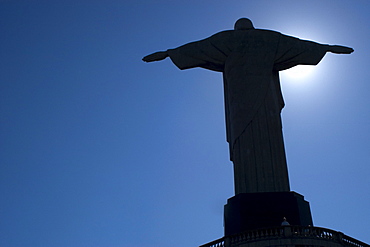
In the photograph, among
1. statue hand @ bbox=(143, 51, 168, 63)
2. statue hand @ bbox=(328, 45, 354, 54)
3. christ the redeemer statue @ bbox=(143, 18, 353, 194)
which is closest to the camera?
christ the redeemer statue @ bbox=(143, 18, 353, 194)

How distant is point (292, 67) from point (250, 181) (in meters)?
7.14

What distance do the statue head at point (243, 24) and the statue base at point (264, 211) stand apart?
9.29m

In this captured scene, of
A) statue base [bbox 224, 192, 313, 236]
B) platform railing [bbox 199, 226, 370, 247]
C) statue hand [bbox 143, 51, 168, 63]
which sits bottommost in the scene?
platform railing [bbox 199, 226, 370, 247]

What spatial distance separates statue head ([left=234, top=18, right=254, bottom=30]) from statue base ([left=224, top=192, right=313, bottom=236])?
9287 mm

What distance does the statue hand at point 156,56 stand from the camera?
26.3m

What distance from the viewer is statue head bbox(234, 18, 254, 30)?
26472 millimetres

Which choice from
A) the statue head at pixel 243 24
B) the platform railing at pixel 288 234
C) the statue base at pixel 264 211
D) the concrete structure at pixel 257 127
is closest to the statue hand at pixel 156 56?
the concrete structure at pixel 257 127

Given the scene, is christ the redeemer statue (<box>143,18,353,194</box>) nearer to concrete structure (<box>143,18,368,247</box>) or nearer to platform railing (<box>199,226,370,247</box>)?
concrete structure (<box>143,18,368,247</box>)

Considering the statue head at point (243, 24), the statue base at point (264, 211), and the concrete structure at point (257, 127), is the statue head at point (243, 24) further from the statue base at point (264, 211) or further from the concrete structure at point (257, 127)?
the statue base at point (264, 211)

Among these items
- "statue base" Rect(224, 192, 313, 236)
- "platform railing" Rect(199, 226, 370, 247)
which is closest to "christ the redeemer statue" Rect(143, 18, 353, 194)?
"statue base" Rect(224, 192, 313, 236)

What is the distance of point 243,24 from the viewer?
1048 inches

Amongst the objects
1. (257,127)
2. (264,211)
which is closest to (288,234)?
(264,211)

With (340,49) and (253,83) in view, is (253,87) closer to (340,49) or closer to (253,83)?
(253,83)

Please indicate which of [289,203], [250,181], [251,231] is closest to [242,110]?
[250,181]
